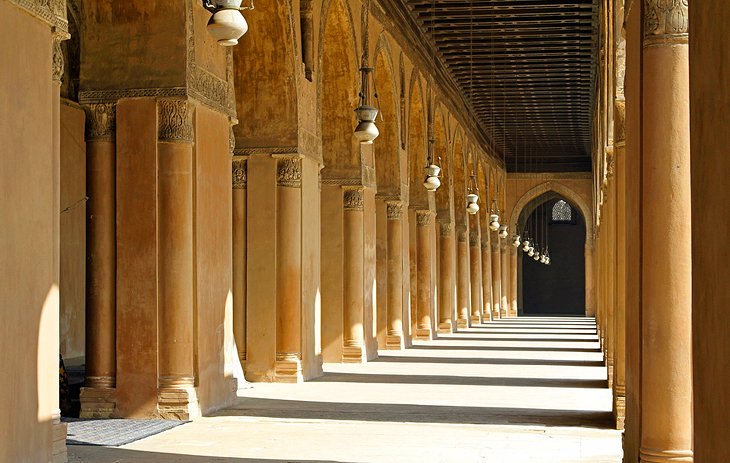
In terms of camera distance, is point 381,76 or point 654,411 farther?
point 381,76

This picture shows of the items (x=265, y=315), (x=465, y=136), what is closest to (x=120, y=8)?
(x=265, y=315)

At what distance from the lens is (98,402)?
10.9 meters

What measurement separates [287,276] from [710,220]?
1138 cm

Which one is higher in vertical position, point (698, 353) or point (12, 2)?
point (12, 2)

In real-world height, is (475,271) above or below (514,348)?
above

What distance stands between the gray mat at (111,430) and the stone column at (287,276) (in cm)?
437

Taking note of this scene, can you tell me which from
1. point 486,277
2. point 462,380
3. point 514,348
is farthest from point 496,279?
point 462,380

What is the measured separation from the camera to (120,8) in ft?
36.2

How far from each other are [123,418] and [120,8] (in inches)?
165

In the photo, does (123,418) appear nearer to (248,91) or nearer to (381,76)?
(248,91)

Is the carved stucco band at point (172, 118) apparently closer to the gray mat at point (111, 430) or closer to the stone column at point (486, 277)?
the gray mat at point (111, 430)

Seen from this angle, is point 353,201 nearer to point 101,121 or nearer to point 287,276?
point 287,276

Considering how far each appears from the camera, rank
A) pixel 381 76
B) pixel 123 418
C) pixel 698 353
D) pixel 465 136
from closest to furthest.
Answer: pixel 698 353 < pixel 123 418 < pixel 381 76 < pixel 465 136

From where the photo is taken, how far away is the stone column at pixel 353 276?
1856cm
